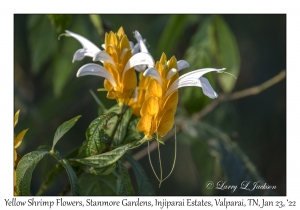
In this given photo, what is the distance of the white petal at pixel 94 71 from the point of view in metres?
0.65

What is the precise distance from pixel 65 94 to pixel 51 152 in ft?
2.91

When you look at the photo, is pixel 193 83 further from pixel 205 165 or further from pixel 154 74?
pixel 205 165

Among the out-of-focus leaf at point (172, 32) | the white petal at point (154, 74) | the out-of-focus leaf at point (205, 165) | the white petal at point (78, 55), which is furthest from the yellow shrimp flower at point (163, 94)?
the out-of-focus leaf at point (205, 165)

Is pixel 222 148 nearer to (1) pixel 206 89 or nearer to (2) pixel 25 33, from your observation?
(1) pixel 206 89

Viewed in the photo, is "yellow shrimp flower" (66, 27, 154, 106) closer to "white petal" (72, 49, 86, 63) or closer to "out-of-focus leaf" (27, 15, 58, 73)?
"white petal" (72, 49, 86, 63)

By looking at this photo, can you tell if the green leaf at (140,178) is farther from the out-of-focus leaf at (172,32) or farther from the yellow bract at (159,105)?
the out-of-focus leaf at (172,32)

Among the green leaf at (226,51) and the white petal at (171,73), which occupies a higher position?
the green leaf at (226,51)

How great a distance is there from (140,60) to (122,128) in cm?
11

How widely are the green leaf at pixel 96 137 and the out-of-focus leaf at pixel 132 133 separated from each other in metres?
0.03

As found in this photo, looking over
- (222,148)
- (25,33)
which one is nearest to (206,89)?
(222,148)

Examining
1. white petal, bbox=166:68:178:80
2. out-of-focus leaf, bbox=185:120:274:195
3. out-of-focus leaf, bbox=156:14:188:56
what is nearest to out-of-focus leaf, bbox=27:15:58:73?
out-of-focus leaf, bbox=156:14:188:56

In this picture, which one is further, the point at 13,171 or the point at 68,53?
the point at 68,53

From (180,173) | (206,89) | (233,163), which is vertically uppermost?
(206,89)

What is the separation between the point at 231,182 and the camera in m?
1.00
